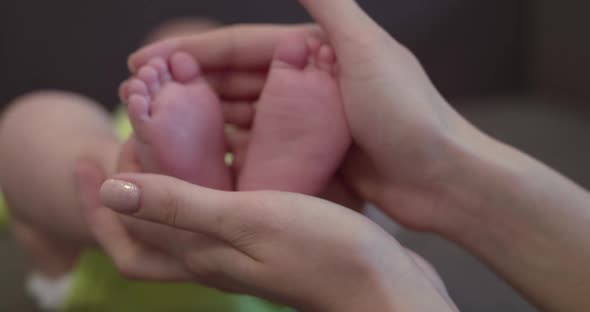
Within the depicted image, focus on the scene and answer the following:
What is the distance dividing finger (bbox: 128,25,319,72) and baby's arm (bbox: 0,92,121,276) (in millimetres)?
168

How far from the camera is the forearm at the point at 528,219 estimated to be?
60 cm

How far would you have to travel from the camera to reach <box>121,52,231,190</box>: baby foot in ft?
1.88

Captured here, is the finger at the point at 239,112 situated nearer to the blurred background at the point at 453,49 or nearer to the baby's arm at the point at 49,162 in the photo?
the baby's arm at the point at 49,162

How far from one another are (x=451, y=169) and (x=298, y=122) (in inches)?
6.7

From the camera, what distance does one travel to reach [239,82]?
707mm

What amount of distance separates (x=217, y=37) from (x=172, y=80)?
0.08 metres

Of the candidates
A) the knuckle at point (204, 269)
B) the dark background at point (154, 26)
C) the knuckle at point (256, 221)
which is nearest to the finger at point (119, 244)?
the knuckle at point (204, 269)

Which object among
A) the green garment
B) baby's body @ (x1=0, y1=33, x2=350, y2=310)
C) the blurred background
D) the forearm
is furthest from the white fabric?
the blurred background

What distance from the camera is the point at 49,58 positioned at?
1.36 m

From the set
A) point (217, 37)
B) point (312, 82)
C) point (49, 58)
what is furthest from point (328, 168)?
point (49, 58)

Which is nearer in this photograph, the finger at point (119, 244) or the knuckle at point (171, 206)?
the knuckle at point (171, 206)

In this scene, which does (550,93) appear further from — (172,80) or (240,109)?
(172,80)

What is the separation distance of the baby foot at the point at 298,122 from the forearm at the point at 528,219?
14cm

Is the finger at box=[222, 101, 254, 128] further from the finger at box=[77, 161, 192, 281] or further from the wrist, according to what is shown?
the wrist
